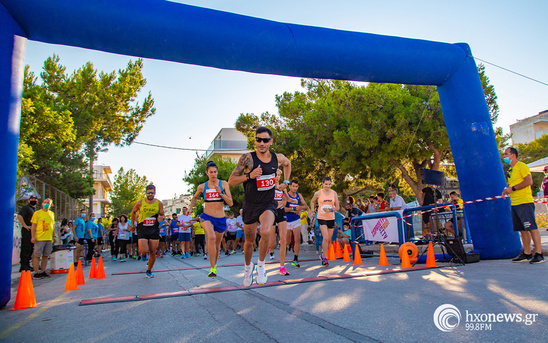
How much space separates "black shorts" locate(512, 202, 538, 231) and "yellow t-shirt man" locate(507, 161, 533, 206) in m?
0.09

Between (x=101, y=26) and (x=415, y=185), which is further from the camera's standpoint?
(x=415, y=185)

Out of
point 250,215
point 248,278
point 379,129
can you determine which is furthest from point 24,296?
point 379,129

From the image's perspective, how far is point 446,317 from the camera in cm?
333

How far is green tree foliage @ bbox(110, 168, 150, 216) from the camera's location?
198 ft

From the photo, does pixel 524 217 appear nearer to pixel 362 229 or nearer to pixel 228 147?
pixel 362 229

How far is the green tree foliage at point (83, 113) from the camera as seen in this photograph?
67.2ft

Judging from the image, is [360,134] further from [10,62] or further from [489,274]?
[10,62]

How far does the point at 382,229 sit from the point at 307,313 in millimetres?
6774

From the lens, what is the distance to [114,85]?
23484 mm

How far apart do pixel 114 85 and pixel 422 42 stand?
20011 millimetres

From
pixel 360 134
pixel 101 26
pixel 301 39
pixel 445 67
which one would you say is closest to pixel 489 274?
pixel 445 67

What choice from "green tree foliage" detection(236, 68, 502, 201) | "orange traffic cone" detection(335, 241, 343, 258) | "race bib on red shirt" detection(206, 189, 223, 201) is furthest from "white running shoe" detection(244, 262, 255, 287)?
"green tree foliage" detection(236, 68, 502, 201)

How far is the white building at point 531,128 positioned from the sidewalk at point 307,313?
62.9m

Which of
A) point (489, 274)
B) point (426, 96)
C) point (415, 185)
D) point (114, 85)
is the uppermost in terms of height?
point (114, 85)
